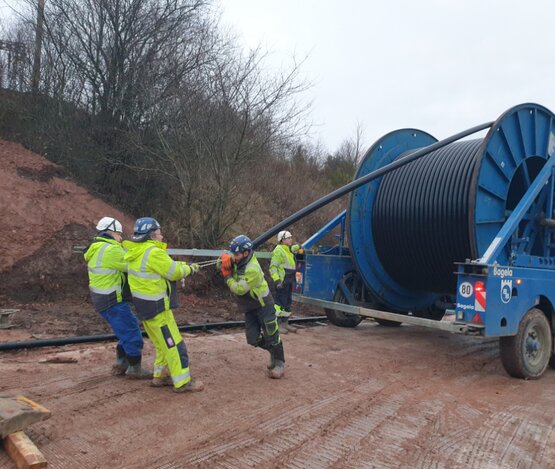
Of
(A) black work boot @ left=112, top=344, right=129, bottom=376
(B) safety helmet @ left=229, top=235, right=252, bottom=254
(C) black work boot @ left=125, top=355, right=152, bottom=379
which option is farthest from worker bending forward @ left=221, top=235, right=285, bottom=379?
(A) black work boot @ left=112, top=344, right=129, bottom=376

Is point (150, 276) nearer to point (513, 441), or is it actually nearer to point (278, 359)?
point (278, 359)

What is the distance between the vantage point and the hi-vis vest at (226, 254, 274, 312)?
5.41 meters

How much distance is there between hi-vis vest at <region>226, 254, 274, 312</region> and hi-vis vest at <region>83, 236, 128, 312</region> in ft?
3.69

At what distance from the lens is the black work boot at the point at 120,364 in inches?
213

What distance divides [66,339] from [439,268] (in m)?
5.12

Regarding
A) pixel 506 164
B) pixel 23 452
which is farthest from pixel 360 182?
pixel 23 452

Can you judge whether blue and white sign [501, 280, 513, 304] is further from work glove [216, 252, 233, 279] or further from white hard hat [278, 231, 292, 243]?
white hard hat [278, 231, 292, 243]

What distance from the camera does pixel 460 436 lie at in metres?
4.22

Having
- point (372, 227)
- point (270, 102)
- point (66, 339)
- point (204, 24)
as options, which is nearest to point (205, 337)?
point (66, 339)

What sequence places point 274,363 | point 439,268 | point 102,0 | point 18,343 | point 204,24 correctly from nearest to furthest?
point 274,363 → point 18,343 → point 439,268 → point 102,0 → point 204,24

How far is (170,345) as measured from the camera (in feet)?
16.2

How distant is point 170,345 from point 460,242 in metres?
3.99

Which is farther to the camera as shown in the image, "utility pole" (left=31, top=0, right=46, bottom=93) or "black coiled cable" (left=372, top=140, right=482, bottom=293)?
"utility pole" (left=31, top=0, right=46, bottom=93)

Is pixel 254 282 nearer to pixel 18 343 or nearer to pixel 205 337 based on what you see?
pixel 205 337
